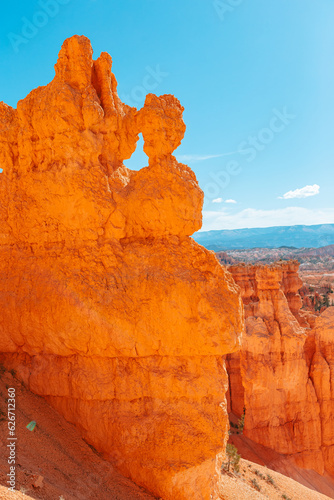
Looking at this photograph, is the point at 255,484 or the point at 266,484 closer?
the point at 255,484

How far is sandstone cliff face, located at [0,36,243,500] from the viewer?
710 centimetres

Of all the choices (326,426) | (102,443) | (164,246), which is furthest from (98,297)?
(326,426)

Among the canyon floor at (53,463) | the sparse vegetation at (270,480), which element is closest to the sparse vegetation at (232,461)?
the sparse vegetation at (270,480)

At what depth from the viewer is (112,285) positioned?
7176mm

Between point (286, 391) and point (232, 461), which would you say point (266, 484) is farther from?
point (286, 391)

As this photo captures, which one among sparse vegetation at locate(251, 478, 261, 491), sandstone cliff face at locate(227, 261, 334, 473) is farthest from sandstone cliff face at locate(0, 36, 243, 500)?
sandstone cliff face at locate(227, 261, 334, 473)

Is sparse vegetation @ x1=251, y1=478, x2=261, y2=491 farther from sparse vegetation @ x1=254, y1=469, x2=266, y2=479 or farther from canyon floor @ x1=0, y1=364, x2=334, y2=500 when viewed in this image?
canyon floor @ x1=0, y1=364, x2=334, y2=500

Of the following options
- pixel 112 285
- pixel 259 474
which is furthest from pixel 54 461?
pixel 259 474

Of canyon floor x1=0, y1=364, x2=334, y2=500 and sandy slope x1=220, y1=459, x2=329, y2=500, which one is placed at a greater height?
canyon floor x1=0, y1=364, x2=334, y2=500

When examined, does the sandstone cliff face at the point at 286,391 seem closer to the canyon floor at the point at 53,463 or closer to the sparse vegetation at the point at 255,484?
the sparse vegetation at the point at 255,484

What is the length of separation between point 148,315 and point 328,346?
13.6 metres

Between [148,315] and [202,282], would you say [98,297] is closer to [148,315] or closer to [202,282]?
[148,315]

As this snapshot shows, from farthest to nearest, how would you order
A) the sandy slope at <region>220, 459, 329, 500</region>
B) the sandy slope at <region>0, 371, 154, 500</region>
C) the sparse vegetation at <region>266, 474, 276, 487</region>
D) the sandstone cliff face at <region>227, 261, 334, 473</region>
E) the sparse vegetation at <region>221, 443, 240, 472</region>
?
the sandstone cliff face at <region>227, 261, 334, 473</region>
the sparse vegetation at <region>266, 474, 276, 487</region>
the sparse vegetation at <region>221, 443, 240, 472</region>
the sandy slope at <region>220, 459, 329, 500</region>
the sandy slope at <region>0, 371, 154, 500</region>

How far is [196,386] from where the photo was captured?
23.8 ft
